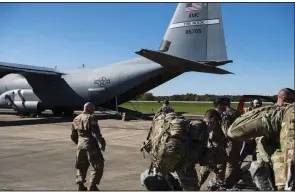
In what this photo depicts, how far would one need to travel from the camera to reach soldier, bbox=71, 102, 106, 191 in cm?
617

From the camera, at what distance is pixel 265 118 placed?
313cm

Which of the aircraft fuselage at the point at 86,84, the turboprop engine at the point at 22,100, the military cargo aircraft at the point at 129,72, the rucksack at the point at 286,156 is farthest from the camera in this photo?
the turboprop engine at the point at 22,100

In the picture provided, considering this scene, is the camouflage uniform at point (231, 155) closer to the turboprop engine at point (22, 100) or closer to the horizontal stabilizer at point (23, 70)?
the horizontal stabilizer at point (23, 70)

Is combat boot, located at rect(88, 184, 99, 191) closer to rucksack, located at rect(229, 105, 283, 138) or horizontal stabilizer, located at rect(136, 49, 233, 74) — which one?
rucksack, located at rect(229, 105, 283, 138)

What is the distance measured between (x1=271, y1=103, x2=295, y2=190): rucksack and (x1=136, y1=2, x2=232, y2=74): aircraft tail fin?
16.4 m

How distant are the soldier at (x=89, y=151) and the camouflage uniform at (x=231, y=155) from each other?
2303 mm

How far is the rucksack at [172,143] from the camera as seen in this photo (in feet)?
12.7

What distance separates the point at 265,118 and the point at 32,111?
2456cm

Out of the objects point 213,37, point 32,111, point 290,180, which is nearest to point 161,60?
point 213,37

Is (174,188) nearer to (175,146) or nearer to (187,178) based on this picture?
(187,178)

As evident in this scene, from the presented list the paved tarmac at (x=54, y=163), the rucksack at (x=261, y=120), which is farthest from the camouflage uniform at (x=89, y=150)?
the rucksack at (x=261, y=120)

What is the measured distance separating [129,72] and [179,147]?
19297mm

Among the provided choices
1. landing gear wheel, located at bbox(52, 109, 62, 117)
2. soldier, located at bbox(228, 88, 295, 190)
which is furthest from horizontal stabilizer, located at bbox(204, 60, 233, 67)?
soldier, located at bbox(228, 88, 295, 190)

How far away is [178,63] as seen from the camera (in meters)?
20.8
